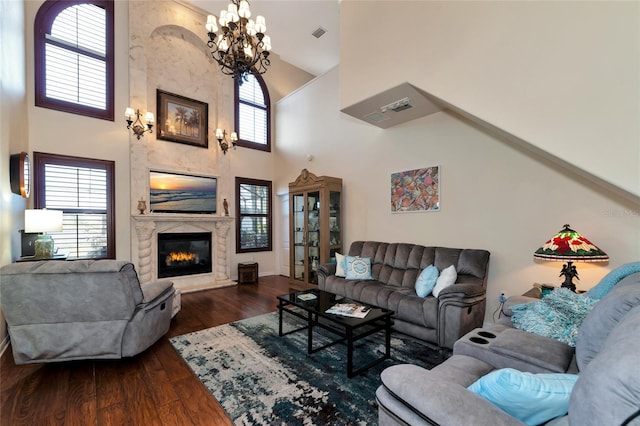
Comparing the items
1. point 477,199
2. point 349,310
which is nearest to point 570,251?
point 477,199

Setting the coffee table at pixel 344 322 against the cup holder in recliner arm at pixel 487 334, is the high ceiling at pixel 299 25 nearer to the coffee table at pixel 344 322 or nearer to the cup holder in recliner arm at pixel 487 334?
the coffee table at pixel 344 322

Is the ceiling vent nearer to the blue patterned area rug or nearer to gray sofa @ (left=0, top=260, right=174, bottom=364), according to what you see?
the blue patterned area rug

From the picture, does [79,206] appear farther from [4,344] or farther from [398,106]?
[398,106]

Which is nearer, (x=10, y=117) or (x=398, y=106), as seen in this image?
(x=10, y=117)

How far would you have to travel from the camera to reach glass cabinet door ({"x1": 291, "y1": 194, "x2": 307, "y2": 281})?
538cm

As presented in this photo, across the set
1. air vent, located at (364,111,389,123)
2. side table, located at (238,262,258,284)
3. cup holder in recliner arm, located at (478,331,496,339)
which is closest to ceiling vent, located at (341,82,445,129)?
air vent, located at (364,111,389,123)

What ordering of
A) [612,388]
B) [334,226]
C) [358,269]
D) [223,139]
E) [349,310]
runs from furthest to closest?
[223,139], [334,226], [358,269], [349,310], [612,388]

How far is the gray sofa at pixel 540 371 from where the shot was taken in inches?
26.5

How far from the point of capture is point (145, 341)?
8.63 feet

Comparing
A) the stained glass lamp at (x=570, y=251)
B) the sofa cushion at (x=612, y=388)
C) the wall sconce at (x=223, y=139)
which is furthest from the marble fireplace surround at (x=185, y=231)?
the sofa cushion at (x=612, y=388)

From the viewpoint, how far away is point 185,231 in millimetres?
5574

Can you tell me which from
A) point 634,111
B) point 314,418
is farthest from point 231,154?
point 634,111

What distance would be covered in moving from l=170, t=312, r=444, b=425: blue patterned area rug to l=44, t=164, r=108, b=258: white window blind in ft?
9.49

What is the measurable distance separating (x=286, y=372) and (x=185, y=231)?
13.6 ft
